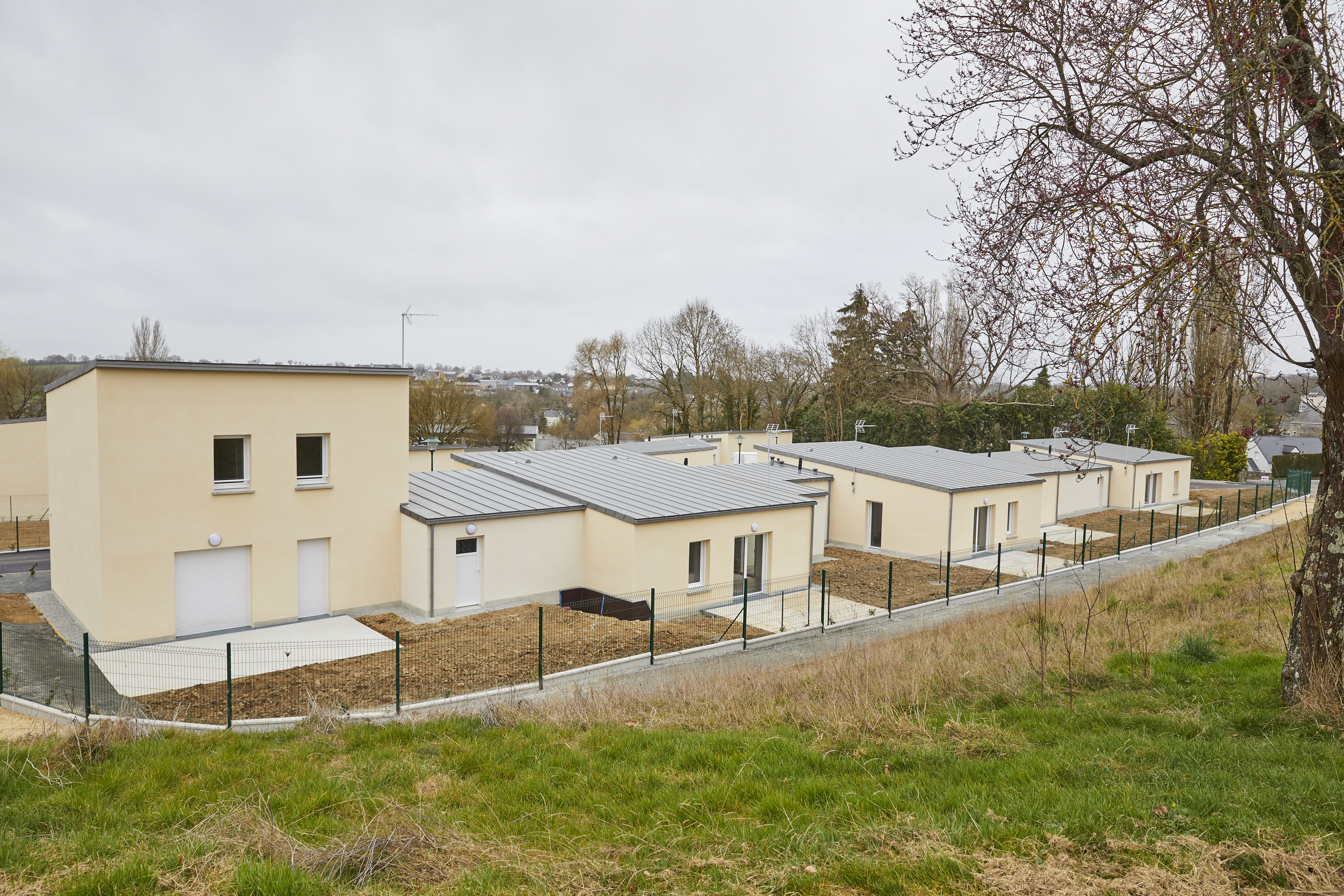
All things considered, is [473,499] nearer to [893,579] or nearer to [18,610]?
[18,610]

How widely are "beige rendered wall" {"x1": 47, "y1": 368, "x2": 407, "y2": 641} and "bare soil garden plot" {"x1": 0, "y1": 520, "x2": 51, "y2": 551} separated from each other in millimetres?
9767

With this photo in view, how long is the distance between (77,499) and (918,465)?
971 inches

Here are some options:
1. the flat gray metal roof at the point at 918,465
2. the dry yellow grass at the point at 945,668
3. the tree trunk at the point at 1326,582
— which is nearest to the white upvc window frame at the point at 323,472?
the dry yellow grass at the point at 945,668

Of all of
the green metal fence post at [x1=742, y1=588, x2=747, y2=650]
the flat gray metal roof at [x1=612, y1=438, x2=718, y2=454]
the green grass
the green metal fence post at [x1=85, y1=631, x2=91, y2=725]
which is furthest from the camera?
the flat gray metal roof at [x1=612, y1=438, x2=718, y2=454]

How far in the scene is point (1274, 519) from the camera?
3388cm

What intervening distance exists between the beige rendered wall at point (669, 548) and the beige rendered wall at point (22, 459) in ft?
86.8

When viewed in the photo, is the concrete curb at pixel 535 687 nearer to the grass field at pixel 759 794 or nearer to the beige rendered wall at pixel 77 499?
the grass field at pixel 759 794

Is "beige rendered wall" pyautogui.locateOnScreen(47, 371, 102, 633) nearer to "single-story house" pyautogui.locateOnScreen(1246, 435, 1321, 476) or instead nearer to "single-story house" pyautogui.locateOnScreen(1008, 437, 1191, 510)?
"single-story house" pyautogui.locateOnScreen(1008, 437, 1191, 510)

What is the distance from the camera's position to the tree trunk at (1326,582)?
686 cm

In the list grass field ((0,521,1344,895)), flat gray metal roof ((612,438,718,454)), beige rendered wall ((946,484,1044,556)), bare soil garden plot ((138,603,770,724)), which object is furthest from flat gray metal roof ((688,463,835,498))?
grass field ((0,521,1344,895))

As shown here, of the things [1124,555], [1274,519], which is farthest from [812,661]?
[1274,519]

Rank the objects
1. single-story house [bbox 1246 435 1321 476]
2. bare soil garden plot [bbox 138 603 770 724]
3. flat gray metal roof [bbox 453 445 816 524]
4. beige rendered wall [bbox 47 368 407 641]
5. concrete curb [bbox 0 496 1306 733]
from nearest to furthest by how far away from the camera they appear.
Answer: concrete curb [bbox 0 496 1306 733]
bare soil garden plot [bbox 138 603 770 724]
beige rendered wall [bbox 47 368 407 641]
flat gray metal roof [bbox 453 445 816 524]
single-story house [bbox 1246 435 1321 476]

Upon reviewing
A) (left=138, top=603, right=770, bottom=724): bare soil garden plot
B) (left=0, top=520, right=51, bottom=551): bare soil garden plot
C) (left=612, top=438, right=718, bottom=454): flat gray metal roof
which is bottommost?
(left=0, top=520, right=51, bottom=551): bare soil garden plot

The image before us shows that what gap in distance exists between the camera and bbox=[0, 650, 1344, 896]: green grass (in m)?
4.73
